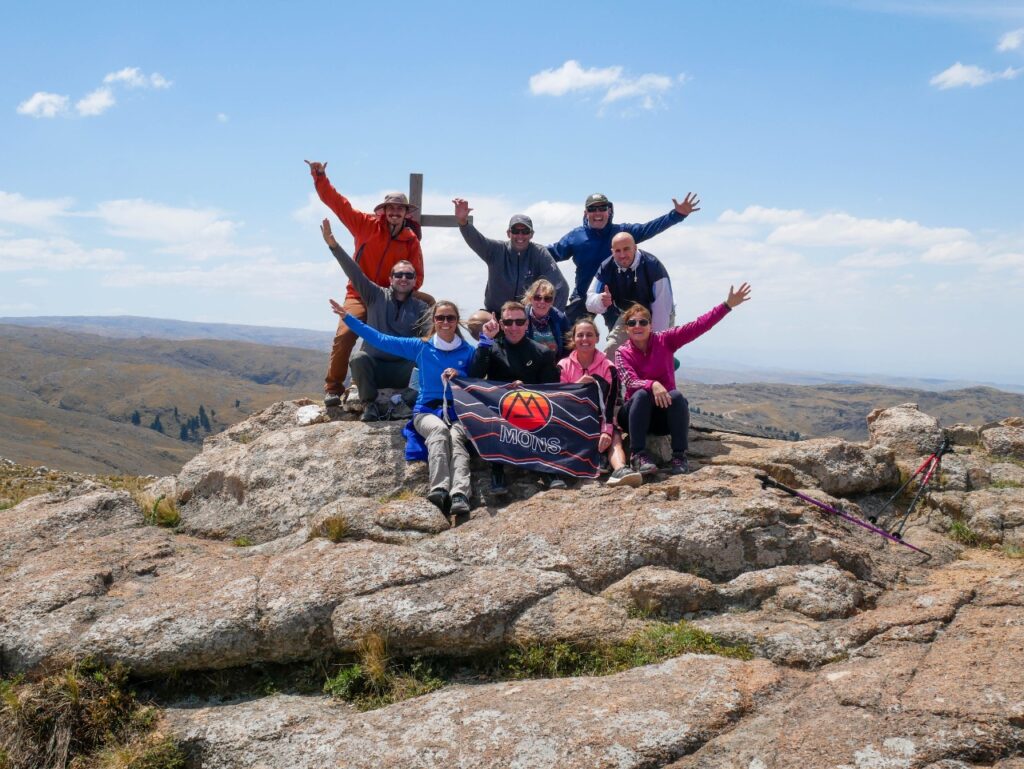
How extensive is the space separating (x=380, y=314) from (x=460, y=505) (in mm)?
4630

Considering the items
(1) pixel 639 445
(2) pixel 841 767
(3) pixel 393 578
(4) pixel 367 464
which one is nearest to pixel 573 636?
(3) pixel 393 578

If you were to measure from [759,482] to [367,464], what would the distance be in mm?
6510

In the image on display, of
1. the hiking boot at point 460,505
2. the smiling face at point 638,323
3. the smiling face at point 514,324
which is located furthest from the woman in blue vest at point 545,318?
the hiking boot at point 460,505

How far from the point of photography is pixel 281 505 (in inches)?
477

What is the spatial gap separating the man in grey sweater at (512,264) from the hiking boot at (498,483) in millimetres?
3776

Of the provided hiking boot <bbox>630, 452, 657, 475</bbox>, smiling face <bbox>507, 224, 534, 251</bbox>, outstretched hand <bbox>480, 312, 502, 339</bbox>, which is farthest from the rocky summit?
smiling face <bbox>507, 224, 534, 251</bbox>

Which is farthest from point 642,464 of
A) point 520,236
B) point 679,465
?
point 520,236

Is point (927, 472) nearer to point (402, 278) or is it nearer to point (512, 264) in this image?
point (512, 264)

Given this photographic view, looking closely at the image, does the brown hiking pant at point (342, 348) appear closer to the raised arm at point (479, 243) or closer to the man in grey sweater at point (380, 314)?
the man in grey sweater at point (380, 314)

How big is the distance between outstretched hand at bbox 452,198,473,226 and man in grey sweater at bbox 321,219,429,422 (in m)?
1.30

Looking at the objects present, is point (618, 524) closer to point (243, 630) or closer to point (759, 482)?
point (759, 482)

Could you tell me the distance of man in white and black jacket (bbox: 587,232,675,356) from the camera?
495 inches

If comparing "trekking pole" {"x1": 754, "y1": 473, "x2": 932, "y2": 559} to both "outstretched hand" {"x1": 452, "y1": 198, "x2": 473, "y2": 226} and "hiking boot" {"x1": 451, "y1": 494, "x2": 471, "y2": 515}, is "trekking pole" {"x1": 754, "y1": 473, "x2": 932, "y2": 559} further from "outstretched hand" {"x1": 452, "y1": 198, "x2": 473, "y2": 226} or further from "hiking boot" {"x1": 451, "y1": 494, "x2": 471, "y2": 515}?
"outstretched hand" {"x1": 452, "y1": 198, "x2": 473, "y2": 226}

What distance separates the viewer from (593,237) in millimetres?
13883
